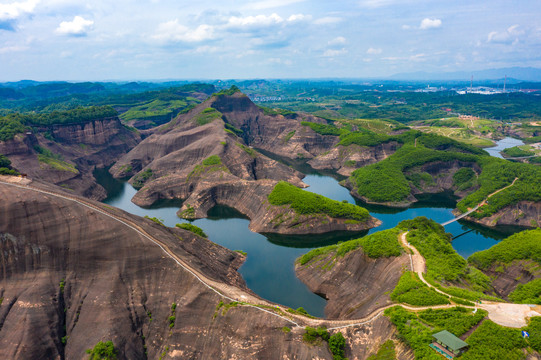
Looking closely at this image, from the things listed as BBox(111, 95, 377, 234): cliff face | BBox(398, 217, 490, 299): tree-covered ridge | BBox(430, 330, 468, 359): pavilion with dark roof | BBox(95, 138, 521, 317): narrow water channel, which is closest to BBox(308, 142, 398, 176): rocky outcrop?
BBox(95, 138, 521, 317): narrow water channel

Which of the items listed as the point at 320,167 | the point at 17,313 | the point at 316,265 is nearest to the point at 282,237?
the point at 316,265

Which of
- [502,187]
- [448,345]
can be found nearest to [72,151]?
[448,345]

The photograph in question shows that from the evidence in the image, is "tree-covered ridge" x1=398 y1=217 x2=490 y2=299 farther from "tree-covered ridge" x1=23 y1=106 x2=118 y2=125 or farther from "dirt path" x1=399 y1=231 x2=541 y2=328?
"tree-covered ridge" x1=23 y1=106 x2=118 y2=125

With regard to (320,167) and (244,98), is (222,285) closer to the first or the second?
(320,167)

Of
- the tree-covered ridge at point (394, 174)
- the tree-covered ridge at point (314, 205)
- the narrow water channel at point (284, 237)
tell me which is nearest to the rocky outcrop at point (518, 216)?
the narrow water channel at point (284, 237)

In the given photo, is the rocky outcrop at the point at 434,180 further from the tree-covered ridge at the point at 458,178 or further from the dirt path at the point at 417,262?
the dirt path at the point at 417,262

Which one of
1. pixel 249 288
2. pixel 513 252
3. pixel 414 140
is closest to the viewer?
pixel 513 252

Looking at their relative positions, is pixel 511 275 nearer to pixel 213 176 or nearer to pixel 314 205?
pixel 314 205
